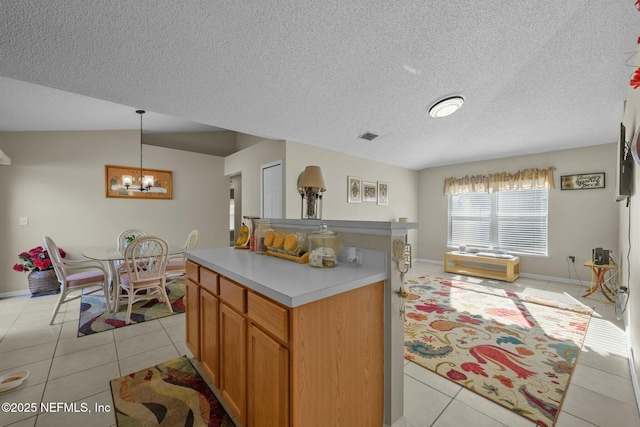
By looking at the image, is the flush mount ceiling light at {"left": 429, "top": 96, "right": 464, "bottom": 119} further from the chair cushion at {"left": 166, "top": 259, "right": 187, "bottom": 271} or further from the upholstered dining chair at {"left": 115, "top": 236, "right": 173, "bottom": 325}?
the chair cushion at {"left": 166, "top": 259, "right": 187, "bottom": 271}

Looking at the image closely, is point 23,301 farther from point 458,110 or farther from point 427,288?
point 458,110

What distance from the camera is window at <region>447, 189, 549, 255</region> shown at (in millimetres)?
4977

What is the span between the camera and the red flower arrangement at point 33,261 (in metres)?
3.88

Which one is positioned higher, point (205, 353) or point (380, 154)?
point (380, 154)

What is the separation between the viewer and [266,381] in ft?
3.97

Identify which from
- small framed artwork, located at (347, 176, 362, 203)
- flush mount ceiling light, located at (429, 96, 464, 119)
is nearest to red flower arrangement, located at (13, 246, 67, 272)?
small framed artwork, located at (347, 176, 362, 203)

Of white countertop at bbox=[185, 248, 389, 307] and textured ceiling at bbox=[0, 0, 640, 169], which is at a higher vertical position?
textured ceiling at bbox=[0, 0, 640, 169]

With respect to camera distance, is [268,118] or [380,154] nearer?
[268,118]

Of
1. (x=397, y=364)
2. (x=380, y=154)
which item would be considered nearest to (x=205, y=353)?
(x=397, y=364)

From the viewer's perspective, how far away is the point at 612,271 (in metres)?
4.08

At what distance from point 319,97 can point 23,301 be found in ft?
16.3

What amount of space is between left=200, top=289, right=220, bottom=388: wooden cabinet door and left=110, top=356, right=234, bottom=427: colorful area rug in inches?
6.0

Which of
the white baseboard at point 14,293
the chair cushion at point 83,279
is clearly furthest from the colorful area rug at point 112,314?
the white baseboard at point 14,293

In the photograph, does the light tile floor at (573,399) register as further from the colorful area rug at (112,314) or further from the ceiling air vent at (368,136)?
the ceiling air vent at (368,136)
